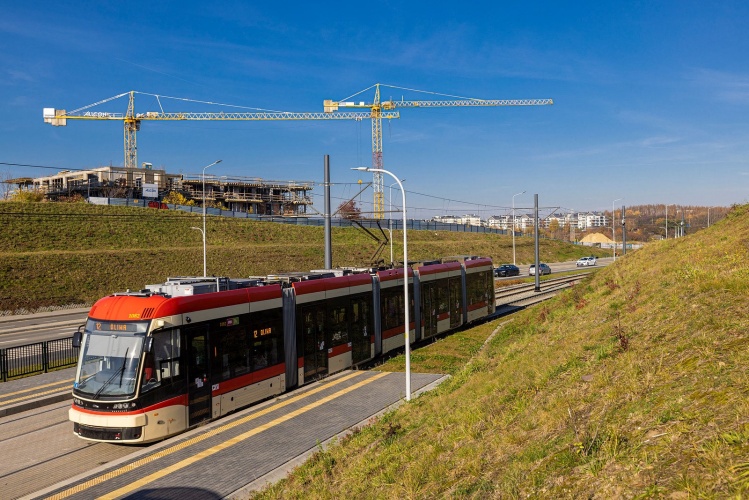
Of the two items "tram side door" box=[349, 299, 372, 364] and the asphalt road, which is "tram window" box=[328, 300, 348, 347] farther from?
the asphalt road

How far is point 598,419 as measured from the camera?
7.31 m

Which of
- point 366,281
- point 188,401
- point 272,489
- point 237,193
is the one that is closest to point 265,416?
point 188,401

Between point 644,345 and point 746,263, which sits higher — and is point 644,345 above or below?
below

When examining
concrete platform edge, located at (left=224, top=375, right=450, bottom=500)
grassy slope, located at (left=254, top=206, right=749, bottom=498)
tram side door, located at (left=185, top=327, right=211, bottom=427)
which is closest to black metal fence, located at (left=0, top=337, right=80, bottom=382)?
tram side door, located at (left=185, top=327, right=211, bottom=427)

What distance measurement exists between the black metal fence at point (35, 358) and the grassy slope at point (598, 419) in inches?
567

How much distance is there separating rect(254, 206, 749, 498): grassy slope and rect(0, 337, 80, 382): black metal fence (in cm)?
1439

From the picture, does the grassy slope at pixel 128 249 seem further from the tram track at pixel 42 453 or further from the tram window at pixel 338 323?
the tram track at pixel 42 453

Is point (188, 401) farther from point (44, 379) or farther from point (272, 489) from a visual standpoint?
point (44, 379)

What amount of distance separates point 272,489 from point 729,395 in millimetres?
7207

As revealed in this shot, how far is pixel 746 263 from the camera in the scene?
12.1 meters

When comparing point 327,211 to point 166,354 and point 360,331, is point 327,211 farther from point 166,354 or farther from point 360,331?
point 166,354

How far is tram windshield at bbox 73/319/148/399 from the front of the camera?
12609mm

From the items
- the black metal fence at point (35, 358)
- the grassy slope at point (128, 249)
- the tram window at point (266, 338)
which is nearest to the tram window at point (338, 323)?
Answer: the tram window at point (266, 338)

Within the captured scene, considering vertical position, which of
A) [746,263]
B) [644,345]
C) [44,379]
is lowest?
[44,379]
